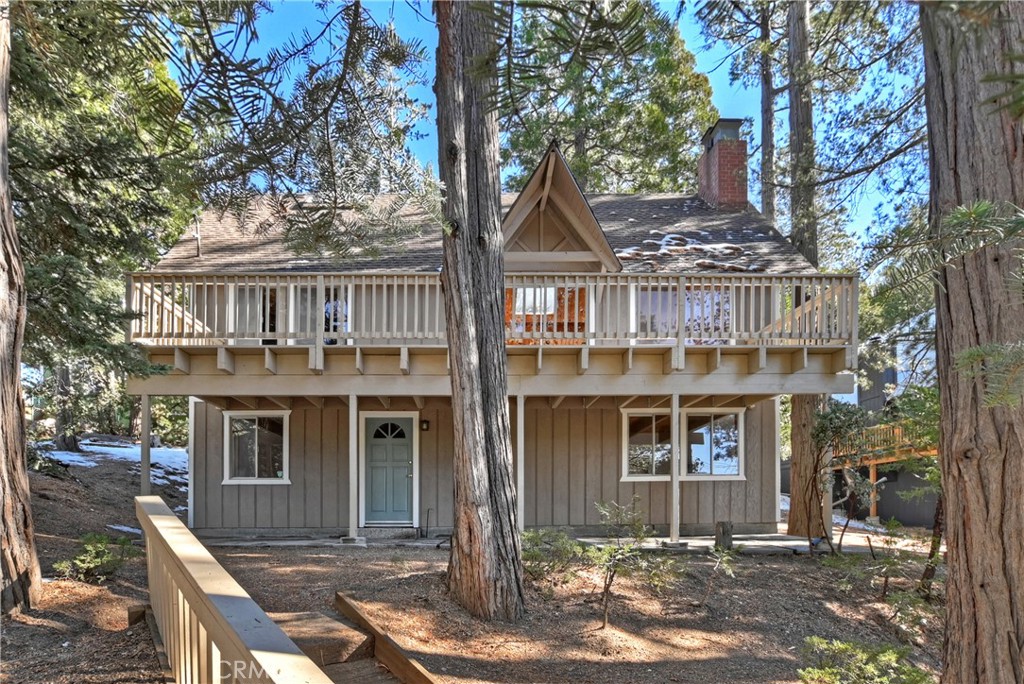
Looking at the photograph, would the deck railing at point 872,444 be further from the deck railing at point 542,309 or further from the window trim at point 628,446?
the window trim at point 628,446

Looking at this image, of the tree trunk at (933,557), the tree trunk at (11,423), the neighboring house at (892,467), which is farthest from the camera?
the neighboring house at (892,467)

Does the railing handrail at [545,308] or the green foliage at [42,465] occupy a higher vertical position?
the railing handrail at [545,308]

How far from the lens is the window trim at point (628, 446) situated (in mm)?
11570

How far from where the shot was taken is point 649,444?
1180 cm

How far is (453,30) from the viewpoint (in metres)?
5.68

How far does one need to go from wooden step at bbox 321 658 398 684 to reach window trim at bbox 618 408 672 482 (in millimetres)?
7579

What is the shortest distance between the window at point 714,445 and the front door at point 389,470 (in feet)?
16.1

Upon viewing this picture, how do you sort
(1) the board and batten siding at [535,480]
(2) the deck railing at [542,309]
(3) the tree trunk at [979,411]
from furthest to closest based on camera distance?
(1) the board and batten siding at [535,480] → (2) the deck railing at [542,309] → (3) the tree trunk at [979,411]

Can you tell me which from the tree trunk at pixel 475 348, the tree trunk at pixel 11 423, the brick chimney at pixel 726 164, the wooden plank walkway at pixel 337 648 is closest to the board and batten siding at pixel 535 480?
the brick chimney at pixel 726 164

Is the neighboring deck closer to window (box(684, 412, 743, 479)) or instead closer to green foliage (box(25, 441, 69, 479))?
window (box(684, 412, 743, 479))

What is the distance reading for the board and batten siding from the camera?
1148 centimetres

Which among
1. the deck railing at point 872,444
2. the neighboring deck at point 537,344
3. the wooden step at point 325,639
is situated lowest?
the wooden step at point 325,639

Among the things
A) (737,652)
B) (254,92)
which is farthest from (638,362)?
(254,92)

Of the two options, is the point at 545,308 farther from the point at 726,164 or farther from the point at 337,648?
the point at 726,164
